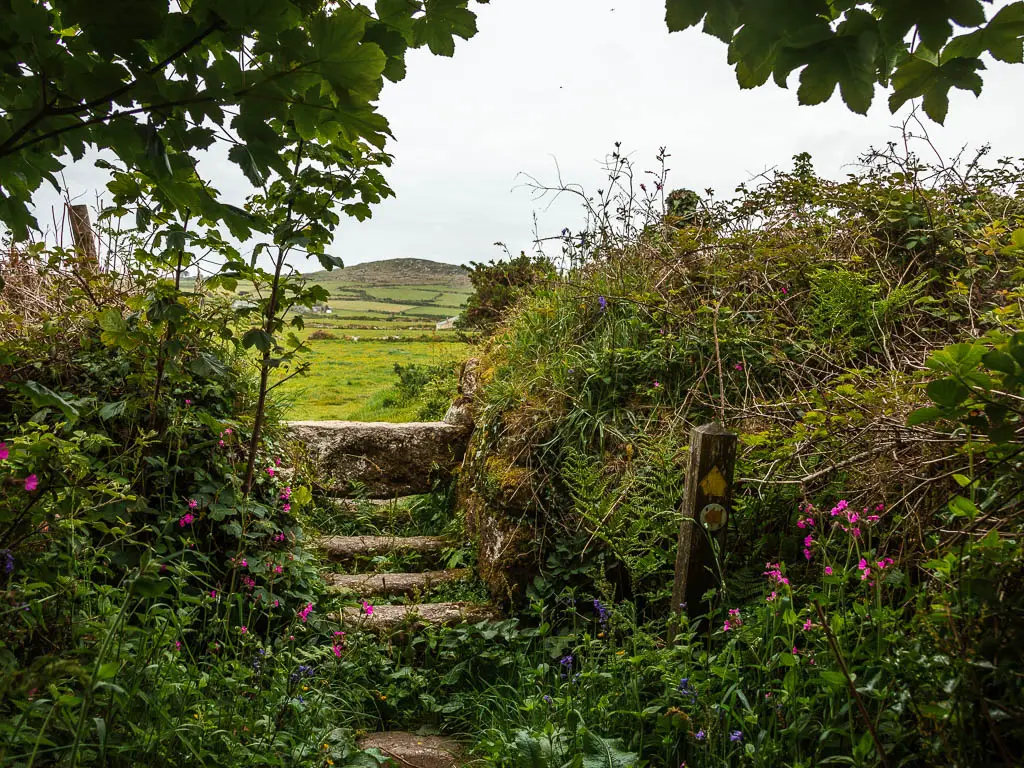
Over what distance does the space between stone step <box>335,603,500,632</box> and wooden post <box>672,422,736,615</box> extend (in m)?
1.65

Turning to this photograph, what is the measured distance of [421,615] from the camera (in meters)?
4.46

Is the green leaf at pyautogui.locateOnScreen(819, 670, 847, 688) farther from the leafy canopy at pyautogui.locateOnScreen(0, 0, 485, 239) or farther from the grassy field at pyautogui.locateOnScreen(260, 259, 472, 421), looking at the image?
the grassy field at pyautogui.locateOnScreen(260, 259, 472, 421)

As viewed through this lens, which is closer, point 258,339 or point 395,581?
point 258,339

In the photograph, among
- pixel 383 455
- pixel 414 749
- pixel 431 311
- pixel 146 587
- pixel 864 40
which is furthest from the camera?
pixel 431 311

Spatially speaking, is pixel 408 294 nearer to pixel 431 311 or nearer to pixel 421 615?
pixel 431 311

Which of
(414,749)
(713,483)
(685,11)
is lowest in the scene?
(414,749)

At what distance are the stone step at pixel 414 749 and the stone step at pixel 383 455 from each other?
373 centimetres

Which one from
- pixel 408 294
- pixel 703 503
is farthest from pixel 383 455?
pixel 408 294

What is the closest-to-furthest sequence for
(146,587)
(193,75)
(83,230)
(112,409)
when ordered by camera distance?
(193,75), (146,587), (112,409), (83,230)

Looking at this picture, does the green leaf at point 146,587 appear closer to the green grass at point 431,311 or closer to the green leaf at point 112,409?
the green leaf at point 112,409

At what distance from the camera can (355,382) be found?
1558 cm

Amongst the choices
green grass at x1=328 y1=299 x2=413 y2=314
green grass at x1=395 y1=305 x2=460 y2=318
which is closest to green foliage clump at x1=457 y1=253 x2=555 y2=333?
green grass at x1=395 y1=305 x2=460 y2=318

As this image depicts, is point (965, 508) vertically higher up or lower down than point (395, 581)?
higher up

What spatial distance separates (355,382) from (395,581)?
10.9m
